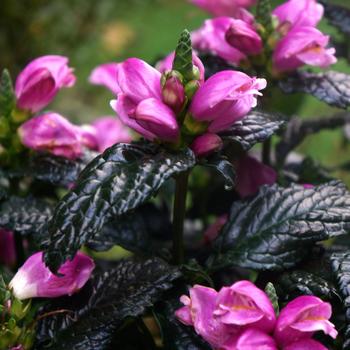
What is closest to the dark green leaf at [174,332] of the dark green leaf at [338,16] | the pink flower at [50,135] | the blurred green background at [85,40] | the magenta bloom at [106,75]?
the pink flower at [50,135]

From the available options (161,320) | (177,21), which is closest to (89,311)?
(161,320)

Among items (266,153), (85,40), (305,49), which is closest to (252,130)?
(305,49)

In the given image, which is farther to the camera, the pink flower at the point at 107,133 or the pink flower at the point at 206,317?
the pink flower at the point at 107,133

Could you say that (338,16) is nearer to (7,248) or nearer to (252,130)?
(252,130)

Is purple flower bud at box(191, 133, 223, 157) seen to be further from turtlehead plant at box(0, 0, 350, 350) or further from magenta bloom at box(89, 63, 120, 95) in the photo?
magenta bloom at box(89, 63, 120, 95)

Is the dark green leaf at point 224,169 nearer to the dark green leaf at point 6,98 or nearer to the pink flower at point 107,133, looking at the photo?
the dark green leaf at point 6,98

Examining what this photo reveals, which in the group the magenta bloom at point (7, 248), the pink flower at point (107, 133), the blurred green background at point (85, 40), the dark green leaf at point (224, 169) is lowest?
the blurred green background at point (85, 40)

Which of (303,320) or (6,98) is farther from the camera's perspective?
(6,98)
